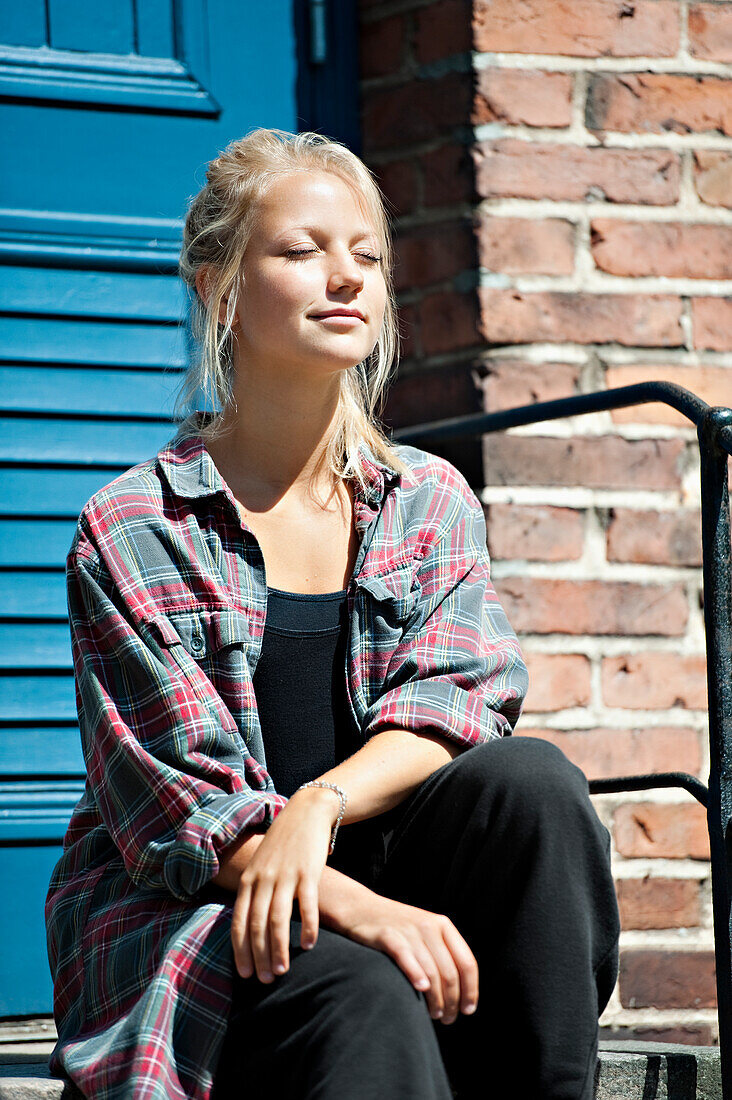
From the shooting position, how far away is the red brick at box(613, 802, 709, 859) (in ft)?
7.88

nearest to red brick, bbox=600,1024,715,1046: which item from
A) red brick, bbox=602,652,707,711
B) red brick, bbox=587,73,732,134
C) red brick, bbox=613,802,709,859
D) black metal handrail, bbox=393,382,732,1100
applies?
red brick, bbox=613,802,709,859

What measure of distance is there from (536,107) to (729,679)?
51.5 inches

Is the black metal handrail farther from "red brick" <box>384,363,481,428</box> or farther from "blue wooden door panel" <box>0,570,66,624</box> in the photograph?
"blue wooden door panel" <box>0,570,66,624</box>

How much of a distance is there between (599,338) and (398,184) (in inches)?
21.4

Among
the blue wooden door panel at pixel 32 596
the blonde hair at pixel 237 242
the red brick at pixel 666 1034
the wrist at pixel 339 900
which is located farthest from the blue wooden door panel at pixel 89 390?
the red brick at pixel 666 1034

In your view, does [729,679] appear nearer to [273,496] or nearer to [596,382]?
[273,496]

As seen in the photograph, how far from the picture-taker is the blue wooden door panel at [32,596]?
7.86ft

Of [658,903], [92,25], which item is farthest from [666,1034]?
[92,25]

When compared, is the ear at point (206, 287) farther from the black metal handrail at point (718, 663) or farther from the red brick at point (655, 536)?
the red brick at point (655, 536)

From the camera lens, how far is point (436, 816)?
4.99 feet

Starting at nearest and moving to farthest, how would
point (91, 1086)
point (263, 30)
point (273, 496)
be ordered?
point (91, 1086) < point (273, 496) < point (263, 30)

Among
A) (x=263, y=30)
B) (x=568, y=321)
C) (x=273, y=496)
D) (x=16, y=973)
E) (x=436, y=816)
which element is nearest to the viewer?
(x=436, y=816)

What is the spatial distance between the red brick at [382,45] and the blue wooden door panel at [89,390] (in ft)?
2.60

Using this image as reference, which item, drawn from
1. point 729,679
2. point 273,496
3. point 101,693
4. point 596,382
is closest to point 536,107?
point 596,382
